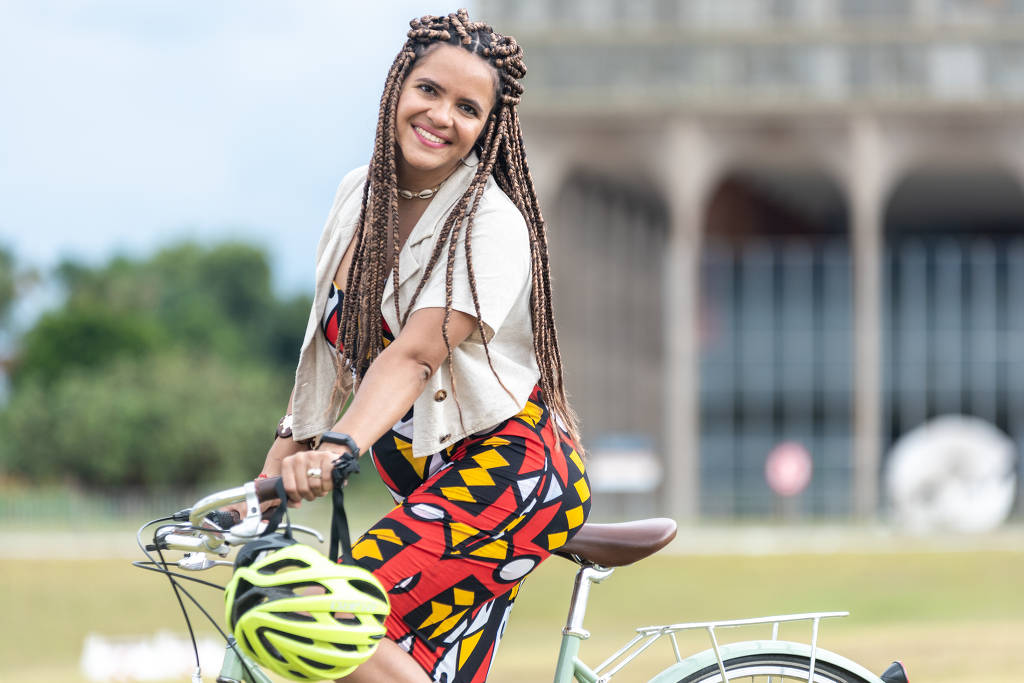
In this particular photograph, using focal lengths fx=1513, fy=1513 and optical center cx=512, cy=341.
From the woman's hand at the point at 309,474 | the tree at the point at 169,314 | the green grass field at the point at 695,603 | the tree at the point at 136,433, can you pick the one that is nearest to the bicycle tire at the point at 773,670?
the woman's hand at the point at 309,474

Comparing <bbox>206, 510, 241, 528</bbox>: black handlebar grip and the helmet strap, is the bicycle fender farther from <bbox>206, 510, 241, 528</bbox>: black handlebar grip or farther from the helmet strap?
<bbox>206, 510, 241, 528</bbox>: black handlebar grip

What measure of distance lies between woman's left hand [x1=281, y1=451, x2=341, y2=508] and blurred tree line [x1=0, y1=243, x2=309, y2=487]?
45.9m

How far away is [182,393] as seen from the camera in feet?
171

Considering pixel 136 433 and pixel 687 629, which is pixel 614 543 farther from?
Answer: pixel 136 433

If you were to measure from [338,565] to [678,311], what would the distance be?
140 ft

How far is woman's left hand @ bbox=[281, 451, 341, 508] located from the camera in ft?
8.92

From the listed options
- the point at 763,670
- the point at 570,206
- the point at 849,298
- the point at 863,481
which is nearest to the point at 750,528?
the point at 863,481

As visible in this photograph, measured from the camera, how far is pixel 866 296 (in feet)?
146

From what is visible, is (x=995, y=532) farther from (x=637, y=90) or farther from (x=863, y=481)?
(x=637, y=90)

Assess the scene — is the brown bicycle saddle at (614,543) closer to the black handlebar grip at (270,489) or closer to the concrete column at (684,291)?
the black handlebar grip at (270,489)

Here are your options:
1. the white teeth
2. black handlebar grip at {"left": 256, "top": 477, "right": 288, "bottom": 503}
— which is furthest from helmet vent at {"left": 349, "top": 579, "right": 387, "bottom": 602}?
the white teeth

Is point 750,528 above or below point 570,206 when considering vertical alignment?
below

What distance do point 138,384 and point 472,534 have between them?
53.2 m

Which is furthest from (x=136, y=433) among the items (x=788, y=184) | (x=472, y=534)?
(x=472, y=534)
